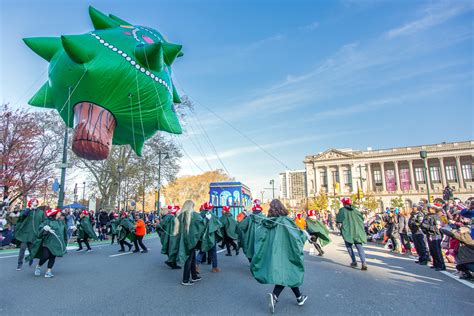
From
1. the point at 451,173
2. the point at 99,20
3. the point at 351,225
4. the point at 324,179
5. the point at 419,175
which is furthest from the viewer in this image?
the point at 324,179

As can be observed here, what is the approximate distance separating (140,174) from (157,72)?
997 inches

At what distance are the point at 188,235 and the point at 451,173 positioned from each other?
8465 centimetres

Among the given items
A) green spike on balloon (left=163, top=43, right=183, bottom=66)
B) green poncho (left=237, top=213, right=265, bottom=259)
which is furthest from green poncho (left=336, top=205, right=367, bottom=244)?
green spike on balloon (left=163, top=43, right=183, bottom=66)

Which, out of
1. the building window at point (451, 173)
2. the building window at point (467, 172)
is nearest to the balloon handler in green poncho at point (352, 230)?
the building window at point (451, 173)

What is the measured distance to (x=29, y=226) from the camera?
8.30 m

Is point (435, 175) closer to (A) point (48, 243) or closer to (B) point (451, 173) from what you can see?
(B) point (451, 173)

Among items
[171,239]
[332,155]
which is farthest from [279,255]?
[332,155]

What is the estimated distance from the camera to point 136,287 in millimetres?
5871

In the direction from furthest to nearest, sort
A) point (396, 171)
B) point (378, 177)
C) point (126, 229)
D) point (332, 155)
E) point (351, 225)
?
point (332, 155) → point (378, 177) → point (396, 171) → point (126, 229) → point (351, 225)

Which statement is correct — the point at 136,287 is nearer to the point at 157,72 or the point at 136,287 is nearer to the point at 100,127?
the point at 100,127

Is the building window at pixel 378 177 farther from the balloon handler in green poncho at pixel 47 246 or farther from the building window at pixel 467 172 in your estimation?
the balloon handler in green poncho at pixel 47 246

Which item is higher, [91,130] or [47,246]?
[91,130]

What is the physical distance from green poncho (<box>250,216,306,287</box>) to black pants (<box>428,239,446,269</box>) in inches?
221

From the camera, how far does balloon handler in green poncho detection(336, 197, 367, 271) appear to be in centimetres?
806
